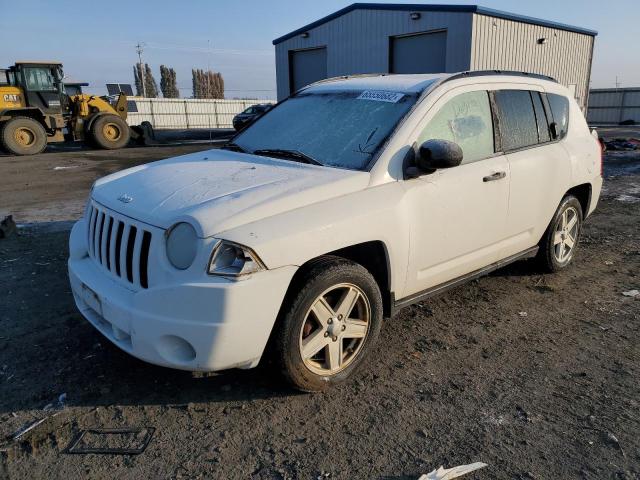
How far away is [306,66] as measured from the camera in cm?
2336

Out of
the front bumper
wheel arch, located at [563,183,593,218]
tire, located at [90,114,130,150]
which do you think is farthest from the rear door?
tire, located at [90,114,130,150]

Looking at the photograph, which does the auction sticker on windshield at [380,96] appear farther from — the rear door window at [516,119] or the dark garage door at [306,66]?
the dark garage door at [306,66]

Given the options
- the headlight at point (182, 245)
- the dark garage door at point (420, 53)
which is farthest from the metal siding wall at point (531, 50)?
the headlight at point (182, 245)

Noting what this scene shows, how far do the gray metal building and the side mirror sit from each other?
1585 cm

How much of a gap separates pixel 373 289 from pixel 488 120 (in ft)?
5.71

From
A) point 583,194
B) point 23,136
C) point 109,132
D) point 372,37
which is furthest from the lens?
point 372,37

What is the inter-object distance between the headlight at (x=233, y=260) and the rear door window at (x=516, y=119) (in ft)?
7.84

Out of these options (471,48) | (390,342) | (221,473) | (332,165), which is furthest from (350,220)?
(471,48)

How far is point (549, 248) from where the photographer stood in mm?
4727

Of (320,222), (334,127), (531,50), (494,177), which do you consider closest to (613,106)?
(531,50)

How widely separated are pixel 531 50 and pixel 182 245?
21.7m

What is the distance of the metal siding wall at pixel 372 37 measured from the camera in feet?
58.1

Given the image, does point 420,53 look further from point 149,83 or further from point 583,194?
point 149,83

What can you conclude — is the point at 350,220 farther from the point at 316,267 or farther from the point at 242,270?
the point at 242,270
